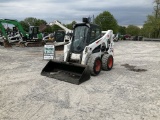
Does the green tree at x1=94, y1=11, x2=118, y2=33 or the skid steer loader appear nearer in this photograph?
the skid steer loader

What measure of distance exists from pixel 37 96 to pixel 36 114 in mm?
1237

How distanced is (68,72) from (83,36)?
1671 mm

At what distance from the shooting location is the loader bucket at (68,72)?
752 cm

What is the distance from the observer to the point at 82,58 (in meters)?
8.42

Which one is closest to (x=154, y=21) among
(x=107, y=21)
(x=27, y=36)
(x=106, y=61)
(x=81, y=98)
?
(x=107, y=21)

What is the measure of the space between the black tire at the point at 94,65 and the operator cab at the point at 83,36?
2.25 ft

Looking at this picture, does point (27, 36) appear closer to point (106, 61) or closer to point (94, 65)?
point (106, 61)

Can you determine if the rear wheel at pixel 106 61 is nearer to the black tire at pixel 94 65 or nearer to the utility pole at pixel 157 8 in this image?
the black tire at pixel 94 65

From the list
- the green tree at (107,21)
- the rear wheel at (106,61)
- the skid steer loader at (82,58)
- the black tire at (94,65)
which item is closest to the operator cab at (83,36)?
the skid steer loader at (82,58)

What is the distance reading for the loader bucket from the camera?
24.7 feet

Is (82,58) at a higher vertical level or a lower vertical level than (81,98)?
higher

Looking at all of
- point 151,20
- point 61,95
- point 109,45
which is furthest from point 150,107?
point 151,20

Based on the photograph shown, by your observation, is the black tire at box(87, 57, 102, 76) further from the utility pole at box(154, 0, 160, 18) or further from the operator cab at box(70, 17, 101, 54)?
the utility pole at box(154, 0, 160, 18)

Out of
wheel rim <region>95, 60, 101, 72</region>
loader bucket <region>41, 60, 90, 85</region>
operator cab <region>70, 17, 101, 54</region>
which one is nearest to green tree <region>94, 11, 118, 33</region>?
operator cab <region>70, 17, 101, 54</region>
